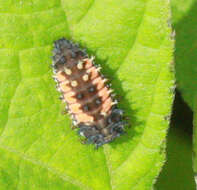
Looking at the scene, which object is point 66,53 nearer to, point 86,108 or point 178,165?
Answer: point 86,108

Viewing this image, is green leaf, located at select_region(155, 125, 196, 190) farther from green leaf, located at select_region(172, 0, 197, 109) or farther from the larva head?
the larva head

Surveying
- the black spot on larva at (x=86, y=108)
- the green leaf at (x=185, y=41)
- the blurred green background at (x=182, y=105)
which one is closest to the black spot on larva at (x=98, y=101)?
the black spot on larva at (x=86, y=108)

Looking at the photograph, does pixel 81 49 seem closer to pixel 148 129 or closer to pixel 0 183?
pixel 148 129

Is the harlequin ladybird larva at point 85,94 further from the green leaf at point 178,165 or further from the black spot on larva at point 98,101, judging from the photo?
the green leaf at point 178,165

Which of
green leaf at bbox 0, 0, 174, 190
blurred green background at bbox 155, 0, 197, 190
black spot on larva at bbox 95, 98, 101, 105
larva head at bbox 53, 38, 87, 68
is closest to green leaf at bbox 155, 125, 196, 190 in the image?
blurred green background at bbox 155, 0, 197, 190

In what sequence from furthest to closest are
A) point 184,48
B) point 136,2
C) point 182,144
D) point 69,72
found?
point 184,48 < point 182,144 < point 69,72 < point 136,2

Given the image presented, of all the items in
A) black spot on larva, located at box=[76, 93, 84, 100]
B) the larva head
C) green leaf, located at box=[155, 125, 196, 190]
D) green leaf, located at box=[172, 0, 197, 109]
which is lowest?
green leaf, located at box=[155, 125, 196, 190]

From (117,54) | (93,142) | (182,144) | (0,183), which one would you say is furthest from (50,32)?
(182,144)

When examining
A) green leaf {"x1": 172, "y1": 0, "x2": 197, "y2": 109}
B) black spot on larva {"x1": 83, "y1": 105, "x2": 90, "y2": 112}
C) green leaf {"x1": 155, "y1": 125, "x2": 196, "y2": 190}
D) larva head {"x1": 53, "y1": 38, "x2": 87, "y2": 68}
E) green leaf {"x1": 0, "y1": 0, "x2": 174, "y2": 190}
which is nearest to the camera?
green leaf {"x1": 0, "y1": 0, "x2": 174, "y2": 190}
